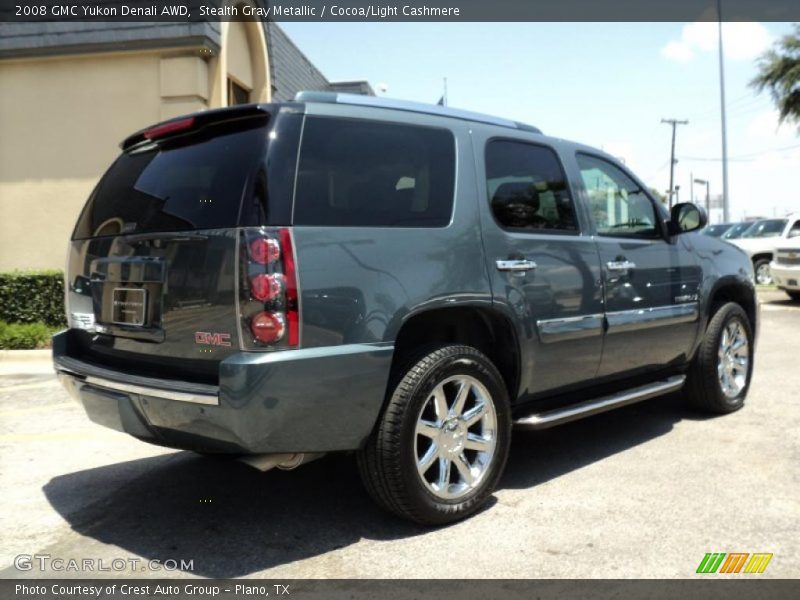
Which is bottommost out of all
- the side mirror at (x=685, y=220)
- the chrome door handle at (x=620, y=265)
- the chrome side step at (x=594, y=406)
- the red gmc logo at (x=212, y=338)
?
the chrome side step at (x=594, y=406)

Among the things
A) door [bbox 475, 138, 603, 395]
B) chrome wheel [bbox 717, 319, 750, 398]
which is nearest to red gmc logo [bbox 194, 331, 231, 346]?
door [bbox 475, 138, 603, 395]

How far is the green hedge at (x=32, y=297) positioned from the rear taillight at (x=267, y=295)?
311 inches

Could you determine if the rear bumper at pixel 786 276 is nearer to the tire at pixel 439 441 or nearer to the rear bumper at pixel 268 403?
the tire at pixel 439 441

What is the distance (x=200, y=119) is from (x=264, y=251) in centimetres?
88

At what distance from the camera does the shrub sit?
29.5 ft

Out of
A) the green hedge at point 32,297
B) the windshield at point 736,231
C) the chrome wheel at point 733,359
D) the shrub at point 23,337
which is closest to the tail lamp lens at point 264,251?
the chrome wheel at point 733,359

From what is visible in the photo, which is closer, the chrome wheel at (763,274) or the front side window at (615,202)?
the front side window at (615,202)

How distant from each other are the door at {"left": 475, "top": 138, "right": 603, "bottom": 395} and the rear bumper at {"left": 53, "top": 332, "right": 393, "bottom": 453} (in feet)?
3.19

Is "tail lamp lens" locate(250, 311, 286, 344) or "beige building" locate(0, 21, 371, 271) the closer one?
"tail lamp lens" locate(250, 311, 286, 344)

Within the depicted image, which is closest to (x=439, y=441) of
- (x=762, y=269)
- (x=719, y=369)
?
(x=719, y=369)

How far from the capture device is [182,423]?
307 centimetres

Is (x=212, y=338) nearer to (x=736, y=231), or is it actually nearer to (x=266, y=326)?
(x=266, y=326)

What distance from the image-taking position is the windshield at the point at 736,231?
20453 millimetres

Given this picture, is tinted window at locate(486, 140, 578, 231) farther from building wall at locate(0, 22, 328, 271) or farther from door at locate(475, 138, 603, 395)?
building wall at locate(0, 22, 328, 271)
